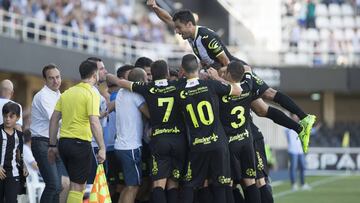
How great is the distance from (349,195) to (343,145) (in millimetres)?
17823

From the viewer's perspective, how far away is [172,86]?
→ 486 inches

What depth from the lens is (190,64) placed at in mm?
12242

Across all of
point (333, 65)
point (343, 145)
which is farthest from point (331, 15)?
point (343, 145)

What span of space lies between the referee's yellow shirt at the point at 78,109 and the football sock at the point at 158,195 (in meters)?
1.15

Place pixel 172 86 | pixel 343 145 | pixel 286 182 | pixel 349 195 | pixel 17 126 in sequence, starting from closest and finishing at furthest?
pixel 172 86 → pixel 17 126 → pixel 349 195 → pixel 286 182 → pixel 343 145

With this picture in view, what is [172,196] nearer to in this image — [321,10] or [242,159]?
[242,159]

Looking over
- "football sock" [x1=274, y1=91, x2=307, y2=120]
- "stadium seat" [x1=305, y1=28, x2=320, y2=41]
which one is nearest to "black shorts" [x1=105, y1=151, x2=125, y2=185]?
"football sock" [x1=274, y1=91, x2=307, y2=120]

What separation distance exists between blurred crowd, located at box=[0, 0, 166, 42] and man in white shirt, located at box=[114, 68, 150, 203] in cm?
1358

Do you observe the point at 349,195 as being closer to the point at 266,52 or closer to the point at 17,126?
the point at 17,126

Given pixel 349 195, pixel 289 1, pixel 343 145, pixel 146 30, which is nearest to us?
pixel 349 195

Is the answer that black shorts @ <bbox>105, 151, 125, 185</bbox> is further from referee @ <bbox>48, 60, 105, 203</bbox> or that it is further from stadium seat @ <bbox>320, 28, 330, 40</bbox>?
stadium seat @ <bbox>320, 28, 330, 40</bbox>

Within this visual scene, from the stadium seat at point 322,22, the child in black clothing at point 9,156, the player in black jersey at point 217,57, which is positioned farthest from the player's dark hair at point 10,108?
the stadium seat at point 322,22

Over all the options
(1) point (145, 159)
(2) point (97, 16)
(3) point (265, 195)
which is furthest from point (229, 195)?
(2) point (97, 16)

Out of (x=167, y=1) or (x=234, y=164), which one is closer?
(x=234, y=164)
